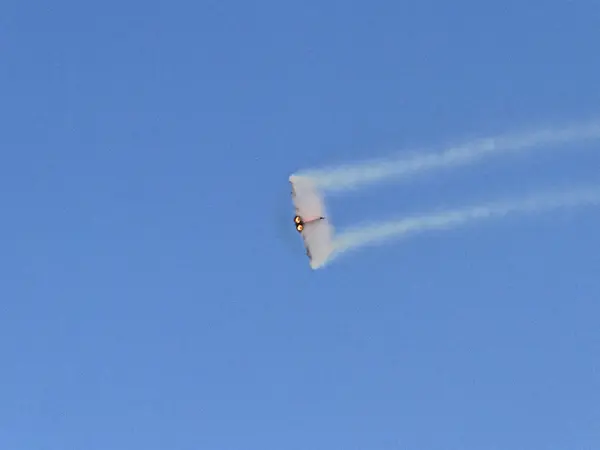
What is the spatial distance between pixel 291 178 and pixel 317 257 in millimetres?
5185

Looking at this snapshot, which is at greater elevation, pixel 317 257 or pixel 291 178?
pixel 291 178

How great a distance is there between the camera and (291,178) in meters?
46.2

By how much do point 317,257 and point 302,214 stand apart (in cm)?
297

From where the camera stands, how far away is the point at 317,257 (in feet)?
154

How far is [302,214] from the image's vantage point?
47.9 meters

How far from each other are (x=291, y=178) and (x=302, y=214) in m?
2.85
